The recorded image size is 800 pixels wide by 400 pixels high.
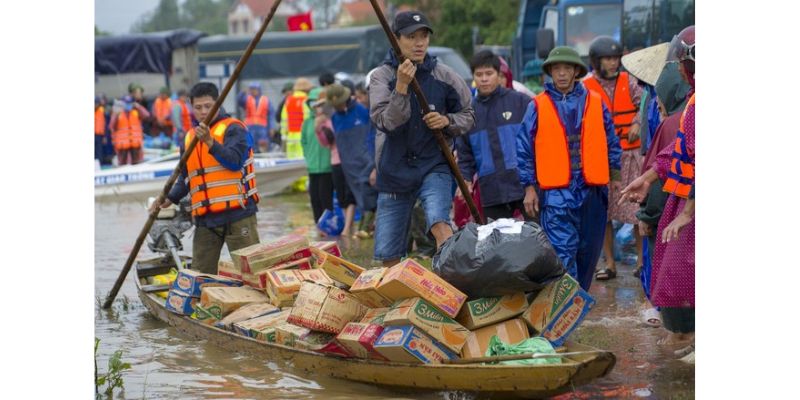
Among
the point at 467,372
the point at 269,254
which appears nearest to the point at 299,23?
the point at 269,254

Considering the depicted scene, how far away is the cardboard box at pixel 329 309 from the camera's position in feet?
23.0

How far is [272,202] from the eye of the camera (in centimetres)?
2033

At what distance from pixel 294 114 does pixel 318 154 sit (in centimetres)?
648

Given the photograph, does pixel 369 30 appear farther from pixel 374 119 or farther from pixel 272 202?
pixel 374 119

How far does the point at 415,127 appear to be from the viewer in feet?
26.5

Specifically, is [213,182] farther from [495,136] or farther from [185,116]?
[185,116]

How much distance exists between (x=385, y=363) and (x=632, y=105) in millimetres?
4975

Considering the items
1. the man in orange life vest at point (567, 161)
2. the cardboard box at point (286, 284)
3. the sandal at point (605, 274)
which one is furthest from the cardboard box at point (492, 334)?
the sandal at point (605, 274)

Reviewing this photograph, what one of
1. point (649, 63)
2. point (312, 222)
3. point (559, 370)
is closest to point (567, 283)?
point (559, 370)

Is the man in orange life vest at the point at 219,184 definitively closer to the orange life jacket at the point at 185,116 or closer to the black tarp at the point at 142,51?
the orange life jacket at the point at 185,116

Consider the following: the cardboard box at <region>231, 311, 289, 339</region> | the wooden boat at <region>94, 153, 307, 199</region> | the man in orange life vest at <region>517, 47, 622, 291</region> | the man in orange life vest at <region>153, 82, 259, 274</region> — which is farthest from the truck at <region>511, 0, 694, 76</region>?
the cardboard box at <region>231, 311, 289, 339</region>

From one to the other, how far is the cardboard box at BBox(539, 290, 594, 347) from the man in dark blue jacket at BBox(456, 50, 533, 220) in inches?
102

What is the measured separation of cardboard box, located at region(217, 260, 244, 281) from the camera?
29.1 ft

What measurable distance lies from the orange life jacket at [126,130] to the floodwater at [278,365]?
15369mm
